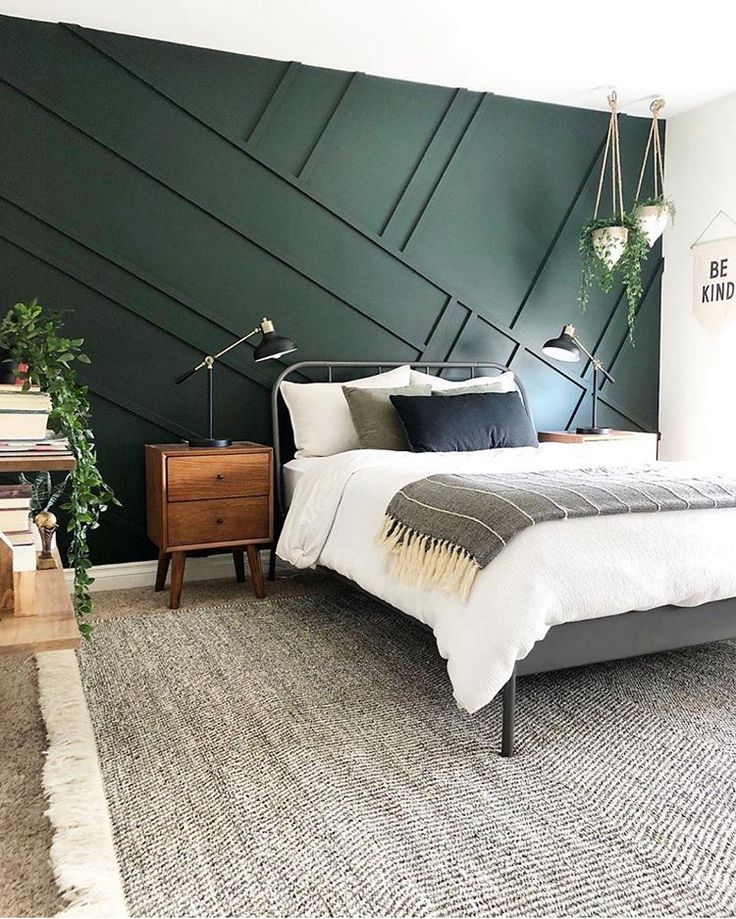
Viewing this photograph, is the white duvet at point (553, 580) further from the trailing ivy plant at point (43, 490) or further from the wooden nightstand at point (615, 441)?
the wooden nightstand at point (615, 441)

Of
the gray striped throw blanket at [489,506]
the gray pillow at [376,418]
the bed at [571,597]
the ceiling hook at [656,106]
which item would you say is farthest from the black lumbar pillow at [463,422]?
the ceiling hook at [656,106]

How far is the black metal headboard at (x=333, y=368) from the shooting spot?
12.4ft

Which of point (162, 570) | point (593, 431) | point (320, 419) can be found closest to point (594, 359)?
point (593, 431)

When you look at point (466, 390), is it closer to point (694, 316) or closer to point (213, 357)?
point (213, 357)

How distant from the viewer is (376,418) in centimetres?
360

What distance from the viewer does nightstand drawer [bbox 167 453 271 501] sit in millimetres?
3334

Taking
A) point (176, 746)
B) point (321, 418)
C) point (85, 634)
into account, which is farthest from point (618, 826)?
point (321, 418)

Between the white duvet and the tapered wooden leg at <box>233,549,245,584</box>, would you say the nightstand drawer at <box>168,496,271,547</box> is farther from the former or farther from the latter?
the white duvet

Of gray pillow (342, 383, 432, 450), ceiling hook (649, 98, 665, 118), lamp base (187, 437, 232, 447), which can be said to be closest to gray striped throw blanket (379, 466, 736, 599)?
gray pillow (342, 383, 432, 450)

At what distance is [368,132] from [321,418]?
59.9 inches

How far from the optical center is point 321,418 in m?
3.69

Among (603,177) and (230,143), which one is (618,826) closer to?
(230,143)

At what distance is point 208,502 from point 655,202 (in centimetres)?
289

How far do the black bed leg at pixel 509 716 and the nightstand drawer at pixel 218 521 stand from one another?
66.8 inches
